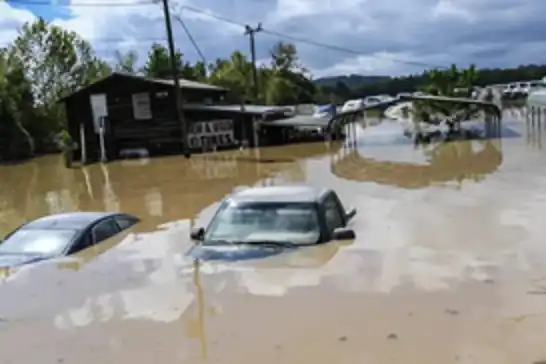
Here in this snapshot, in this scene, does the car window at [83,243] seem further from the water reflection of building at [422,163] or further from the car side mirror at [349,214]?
the water reflection of building at [422,163]

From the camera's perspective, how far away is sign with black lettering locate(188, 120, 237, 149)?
149ft

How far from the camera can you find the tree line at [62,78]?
5328 centimetres

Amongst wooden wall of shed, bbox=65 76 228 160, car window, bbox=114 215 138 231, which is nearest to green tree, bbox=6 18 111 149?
wooden wall of shed, bbox=65 76 228 160

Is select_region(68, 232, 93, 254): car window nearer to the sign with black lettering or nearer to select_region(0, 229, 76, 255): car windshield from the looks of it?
select_region(0, 229, 76, 255): car windshield

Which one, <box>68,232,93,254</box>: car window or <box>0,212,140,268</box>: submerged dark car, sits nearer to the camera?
<box>0,212,140,268</box>: submerged dark car

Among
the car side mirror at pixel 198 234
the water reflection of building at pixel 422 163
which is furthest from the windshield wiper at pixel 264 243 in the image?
the water reflection of building at pixel 422 163

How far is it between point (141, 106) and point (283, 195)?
34.8 m

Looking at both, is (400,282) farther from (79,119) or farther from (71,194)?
(79,119)

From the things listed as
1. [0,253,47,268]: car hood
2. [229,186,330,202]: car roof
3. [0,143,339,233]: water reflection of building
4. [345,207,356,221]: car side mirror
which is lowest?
[0,143,339,233]: water reflection of building

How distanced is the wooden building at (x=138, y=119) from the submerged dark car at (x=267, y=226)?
33165mm

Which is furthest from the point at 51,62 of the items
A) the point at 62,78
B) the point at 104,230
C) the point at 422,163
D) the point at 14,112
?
the point at 104,230

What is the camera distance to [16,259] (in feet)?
36.7

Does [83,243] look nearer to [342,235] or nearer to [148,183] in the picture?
[342,235]

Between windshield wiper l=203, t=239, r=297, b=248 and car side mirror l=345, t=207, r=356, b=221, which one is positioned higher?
windshield wiper l=203, t=239, r=297, b=248
